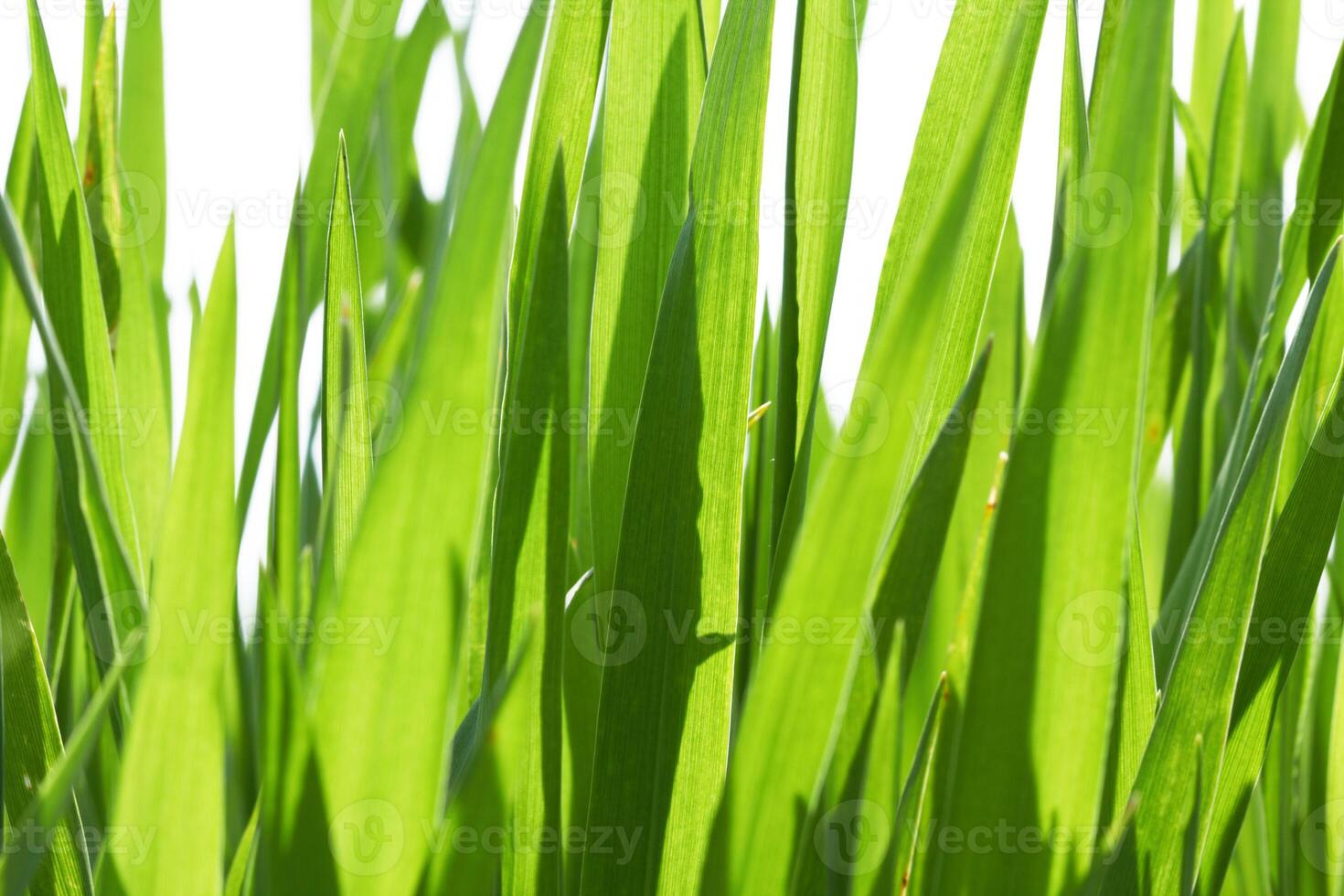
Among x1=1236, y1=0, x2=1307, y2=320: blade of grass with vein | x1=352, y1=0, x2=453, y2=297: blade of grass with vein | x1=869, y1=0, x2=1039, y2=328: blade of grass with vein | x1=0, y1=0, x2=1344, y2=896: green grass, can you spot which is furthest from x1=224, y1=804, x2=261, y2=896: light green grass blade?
x1=1236, y1=0, x2=1307, y2=320: blade of grass with vein

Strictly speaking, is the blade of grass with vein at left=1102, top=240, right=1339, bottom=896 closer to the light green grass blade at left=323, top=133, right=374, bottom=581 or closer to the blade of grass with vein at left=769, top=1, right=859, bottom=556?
the blade of grass with vein at left=769, top=1, right=859, bottom=556

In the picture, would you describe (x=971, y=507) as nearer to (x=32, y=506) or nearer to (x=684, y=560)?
(x=684, y=560)

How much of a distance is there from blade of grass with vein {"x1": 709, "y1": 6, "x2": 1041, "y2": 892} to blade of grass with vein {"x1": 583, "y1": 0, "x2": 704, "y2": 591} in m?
0.11

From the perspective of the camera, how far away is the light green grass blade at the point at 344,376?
307 millimetres

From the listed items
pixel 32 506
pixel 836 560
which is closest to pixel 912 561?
pixel 836 560

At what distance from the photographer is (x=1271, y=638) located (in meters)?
0.30

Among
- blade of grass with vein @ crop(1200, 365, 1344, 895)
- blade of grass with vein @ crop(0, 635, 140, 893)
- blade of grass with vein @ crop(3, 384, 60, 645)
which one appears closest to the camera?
blade of grass with vein @ crop(0, 635, 140, 893)

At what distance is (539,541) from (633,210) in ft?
0.44

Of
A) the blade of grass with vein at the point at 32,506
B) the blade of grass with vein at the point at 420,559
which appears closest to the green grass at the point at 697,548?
the blade of grass with vein at the point at 420,559

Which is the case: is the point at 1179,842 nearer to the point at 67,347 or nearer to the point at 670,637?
the point at 670,637

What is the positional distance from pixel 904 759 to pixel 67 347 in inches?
12.7

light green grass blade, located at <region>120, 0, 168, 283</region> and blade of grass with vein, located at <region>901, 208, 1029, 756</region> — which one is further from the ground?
light green grass blade, located at <region>120, 0, 168, 283</region>

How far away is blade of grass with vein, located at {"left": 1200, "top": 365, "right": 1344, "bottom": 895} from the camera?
0.96ft

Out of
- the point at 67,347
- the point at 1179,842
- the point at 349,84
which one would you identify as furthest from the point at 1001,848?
the point at 349,84
